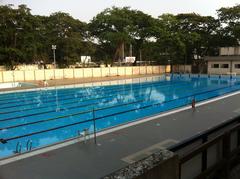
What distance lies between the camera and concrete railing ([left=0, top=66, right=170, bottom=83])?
22203 mm

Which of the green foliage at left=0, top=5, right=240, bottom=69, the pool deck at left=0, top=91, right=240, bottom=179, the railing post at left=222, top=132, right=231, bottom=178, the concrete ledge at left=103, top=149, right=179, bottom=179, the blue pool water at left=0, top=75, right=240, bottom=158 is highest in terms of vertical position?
the green foliage at left=0, top=5, right=240, bottom=69

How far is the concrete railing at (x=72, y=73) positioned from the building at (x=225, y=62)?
21.0 ft

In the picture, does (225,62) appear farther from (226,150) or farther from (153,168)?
(153,168)

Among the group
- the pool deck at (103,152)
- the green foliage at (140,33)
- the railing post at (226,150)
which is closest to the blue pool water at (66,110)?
the pool deck at (103,152)

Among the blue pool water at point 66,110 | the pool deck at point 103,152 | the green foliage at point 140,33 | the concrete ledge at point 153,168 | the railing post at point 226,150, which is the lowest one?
the blue pool water at point 66,110

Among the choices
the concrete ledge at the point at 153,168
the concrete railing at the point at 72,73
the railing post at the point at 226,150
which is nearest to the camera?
the concrete ledge at the point at 153,168

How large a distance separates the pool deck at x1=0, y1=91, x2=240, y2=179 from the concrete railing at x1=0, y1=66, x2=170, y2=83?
61.1ft

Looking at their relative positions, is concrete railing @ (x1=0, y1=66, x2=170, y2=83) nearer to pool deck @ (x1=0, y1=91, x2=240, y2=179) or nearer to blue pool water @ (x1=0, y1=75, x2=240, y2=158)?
blue pool water @ (x1=0, y1=75, x2=240, y2=158)

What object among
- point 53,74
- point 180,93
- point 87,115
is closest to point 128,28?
point 53,74

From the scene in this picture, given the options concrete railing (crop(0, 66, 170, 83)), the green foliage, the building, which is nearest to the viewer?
concrete railing (crop(0, 66, 170, 83))

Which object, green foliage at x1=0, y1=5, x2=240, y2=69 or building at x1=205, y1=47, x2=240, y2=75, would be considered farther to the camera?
green foliage at x1=0, y1=5, x2=240, y2=69

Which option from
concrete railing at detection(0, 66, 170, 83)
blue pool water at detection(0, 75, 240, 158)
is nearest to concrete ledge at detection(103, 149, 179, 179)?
blue pool water at detection(0, 75, 240, 158)

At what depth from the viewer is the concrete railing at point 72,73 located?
22.2 metres

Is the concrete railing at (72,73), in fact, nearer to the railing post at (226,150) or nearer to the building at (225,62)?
the building at (225,62)
